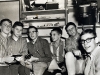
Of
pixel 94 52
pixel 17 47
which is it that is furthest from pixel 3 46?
pixel 94 52

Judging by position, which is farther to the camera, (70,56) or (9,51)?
(9,51)

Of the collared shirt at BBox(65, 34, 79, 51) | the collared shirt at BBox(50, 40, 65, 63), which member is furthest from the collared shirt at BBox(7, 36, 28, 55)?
the collared shirt at BBox(65, 34, 79, 51)

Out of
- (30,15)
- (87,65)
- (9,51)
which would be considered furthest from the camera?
(30,15)

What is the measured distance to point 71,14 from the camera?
2.89m

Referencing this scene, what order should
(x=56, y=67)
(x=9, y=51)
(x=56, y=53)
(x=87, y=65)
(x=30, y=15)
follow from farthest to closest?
(x=30, y=15) → (x=56, y=53) → (x=9, y=51) → (x=56, y=67) → (x=87, y=65)

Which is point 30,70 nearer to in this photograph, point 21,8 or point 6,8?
point 21,8

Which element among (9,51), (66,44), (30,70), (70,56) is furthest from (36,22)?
(70,56)

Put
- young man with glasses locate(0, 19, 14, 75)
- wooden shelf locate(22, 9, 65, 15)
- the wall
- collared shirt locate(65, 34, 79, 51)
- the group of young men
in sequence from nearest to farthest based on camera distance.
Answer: the group of young men < young man with glasses locate(0, 19, 14, 75) < collared shirt locate(65, 34, 79, 51) < wooden shelf locate(22, 9, 65, 15) < the wall

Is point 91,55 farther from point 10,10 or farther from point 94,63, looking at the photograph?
point 10,10

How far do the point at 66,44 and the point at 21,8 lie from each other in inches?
41.1

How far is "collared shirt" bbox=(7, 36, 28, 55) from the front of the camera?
2.06 meters

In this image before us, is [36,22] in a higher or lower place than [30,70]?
higher

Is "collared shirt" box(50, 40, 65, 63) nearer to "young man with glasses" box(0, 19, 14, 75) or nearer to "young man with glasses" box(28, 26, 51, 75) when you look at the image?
"young man with glasses" box(28, 26, 51, 75)

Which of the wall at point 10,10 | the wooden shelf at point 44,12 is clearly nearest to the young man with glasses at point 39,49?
the wooden shelf at point 44,12
